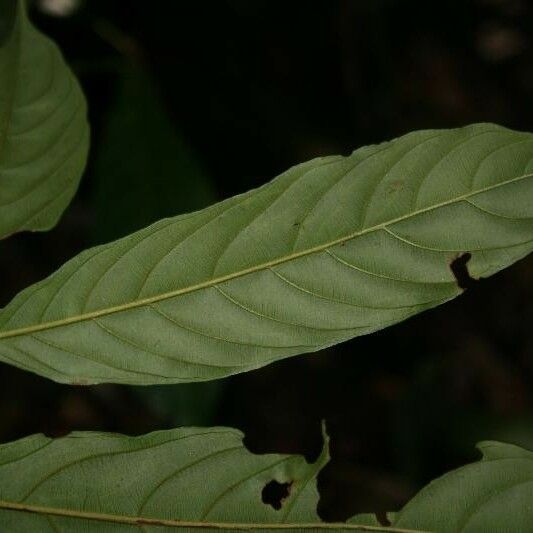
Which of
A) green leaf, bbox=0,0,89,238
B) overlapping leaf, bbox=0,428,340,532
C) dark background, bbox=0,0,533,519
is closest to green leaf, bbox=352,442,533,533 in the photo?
overlapping leaf, bbox=0,428,340,532

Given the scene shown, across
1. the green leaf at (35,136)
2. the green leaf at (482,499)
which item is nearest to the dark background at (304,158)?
the green leaf at (35,136)

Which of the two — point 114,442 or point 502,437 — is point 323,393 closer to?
point 502,437

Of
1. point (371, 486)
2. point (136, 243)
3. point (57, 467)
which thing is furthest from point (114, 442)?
point (371, 486)

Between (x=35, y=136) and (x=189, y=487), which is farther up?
(x=35, y=136)

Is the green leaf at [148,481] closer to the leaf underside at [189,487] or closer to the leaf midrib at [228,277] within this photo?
the leaf underside at [189,487]

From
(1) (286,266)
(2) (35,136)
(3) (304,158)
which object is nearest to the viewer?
(1) (286,266)

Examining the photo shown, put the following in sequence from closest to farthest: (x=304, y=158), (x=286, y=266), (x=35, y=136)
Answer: (x=286, y=266) → (x=35, y=136) → (x=304, y=158)

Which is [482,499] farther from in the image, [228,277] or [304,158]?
[304,158]

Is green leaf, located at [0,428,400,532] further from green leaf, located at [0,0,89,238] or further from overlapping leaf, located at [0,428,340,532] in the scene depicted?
green leaf, located at [0,0,89,238]

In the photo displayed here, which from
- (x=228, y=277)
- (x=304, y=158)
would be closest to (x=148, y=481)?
(x=228, y=277)
